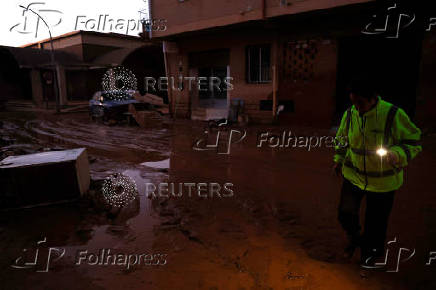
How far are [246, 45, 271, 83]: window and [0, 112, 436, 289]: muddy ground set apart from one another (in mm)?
6636

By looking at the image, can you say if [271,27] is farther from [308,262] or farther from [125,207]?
[308,262]

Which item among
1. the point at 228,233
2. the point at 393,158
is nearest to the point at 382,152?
the point at 393,158

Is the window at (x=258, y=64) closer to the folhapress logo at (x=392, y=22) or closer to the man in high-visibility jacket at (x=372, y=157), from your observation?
the folhapress logo at (x=392, y=22)

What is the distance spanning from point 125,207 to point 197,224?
4.41 feet

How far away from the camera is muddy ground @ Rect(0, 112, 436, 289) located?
2869 mm

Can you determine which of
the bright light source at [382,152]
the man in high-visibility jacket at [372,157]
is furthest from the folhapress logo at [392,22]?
the bright light source at [382,152]

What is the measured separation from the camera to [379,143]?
8.30 feet

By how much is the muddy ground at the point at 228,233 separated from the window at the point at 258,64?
664cm

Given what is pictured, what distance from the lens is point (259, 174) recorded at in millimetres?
A: 6090

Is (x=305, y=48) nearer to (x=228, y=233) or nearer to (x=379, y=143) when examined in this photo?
(x=228, y=233)

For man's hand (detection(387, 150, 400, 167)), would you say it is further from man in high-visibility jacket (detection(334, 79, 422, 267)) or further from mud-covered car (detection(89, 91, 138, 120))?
mud-covered car (detection(89, 91, 138, 120))

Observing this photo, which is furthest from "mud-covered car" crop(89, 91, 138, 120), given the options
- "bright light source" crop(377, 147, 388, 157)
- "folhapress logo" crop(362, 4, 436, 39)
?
"bright light source" crop(377, 147, 388, 157)

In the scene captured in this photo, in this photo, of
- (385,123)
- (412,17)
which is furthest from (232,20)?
(385,123)

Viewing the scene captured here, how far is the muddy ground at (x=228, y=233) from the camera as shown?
2.87 metres
